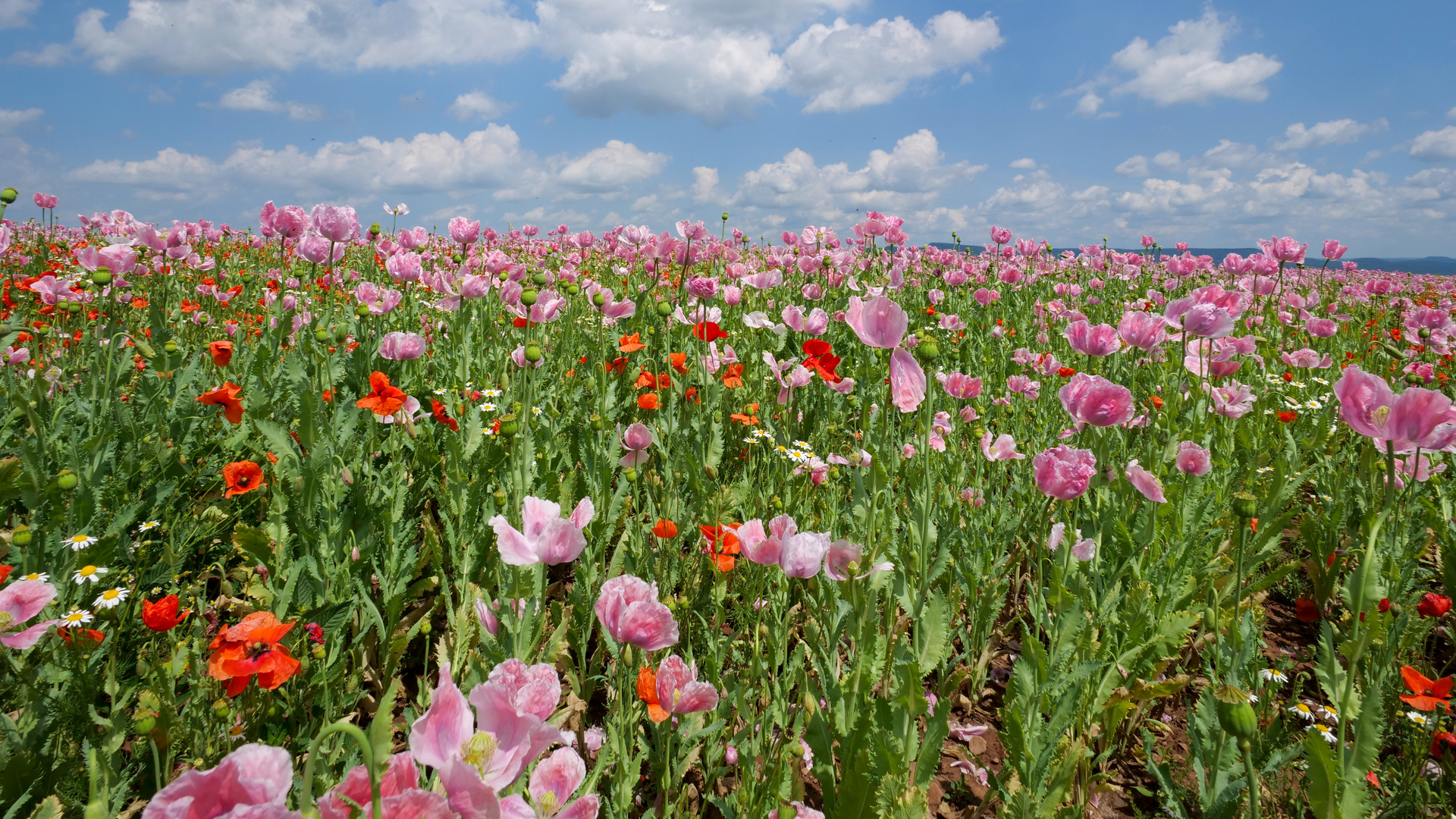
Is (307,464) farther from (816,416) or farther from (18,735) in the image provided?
(816,416)

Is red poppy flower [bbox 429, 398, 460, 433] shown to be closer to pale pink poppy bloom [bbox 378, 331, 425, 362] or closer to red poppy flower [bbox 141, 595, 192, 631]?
pale pink poppy bloom [bbox 378, 331, 425, 362]

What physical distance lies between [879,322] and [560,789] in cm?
114

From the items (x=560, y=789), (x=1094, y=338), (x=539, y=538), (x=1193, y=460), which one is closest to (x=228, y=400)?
(x=539, y=538)

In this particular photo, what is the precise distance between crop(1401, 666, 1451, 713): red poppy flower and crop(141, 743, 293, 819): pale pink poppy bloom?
87.4 inches

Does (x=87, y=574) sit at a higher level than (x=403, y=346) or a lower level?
lower

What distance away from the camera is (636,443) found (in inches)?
90.2

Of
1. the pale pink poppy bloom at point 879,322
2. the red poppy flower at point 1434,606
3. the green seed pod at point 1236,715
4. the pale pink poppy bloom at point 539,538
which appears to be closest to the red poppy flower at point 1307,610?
the red poppy flower at point 1434,606

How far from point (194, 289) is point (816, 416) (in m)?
5.41

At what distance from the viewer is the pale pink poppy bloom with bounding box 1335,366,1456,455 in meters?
1.32

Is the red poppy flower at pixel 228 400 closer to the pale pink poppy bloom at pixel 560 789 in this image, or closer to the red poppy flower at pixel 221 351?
the red poppy flower at pixel 221 351

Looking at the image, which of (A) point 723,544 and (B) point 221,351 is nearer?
(A) point 723,544

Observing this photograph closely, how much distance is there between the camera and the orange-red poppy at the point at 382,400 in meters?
2.01

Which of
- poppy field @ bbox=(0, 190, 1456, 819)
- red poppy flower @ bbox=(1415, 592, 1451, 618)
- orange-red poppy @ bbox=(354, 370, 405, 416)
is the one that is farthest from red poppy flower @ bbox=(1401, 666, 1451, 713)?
orange-red poppy @ bbox=(354, 370, 405, 416)

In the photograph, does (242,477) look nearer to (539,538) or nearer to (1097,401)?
(539,538)
